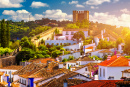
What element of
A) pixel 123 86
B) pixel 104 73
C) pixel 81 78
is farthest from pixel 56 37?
pixel 123 86

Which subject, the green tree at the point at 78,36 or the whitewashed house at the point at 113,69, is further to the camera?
the green tree at the point at 78,36

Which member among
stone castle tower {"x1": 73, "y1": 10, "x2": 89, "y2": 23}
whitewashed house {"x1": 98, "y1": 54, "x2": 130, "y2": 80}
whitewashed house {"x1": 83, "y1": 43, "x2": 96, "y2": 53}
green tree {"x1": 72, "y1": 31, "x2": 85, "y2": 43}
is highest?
stone castle tower {"x1": 73, "y1": 10, "x2": 89, "y2": 23}

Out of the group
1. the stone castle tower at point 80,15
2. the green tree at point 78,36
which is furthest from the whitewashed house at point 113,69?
the stone castle tower at point 80,15

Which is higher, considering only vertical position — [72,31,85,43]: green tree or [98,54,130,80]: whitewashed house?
[72,31,85,43]: green tree

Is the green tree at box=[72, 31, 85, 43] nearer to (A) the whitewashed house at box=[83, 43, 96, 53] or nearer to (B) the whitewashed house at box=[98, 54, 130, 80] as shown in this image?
(A) the whitewashed house at box=[83, 43, 96, 53]

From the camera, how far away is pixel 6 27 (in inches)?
2739

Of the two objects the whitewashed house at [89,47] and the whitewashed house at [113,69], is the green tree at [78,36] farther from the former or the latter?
the whitewashed house at [113,69]

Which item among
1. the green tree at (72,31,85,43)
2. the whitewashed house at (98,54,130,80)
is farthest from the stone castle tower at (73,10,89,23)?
the whitewashed house at (98,54,130,80)

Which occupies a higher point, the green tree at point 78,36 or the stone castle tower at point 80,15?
the stone castle tower at point 80,15

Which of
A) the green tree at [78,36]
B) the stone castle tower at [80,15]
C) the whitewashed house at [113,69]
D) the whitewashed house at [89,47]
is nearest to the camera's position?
the whitewashed house at [113,69]

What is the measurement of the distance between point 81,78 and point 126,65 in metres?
Result: 6.47

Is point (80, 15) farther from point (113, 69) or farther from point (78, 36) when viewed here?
point (113, 69)

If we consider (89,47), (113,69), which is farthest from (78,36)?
(113,69)

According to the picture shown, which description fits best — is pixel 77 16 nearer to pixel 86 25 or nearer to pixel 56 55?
pixel 86 25
